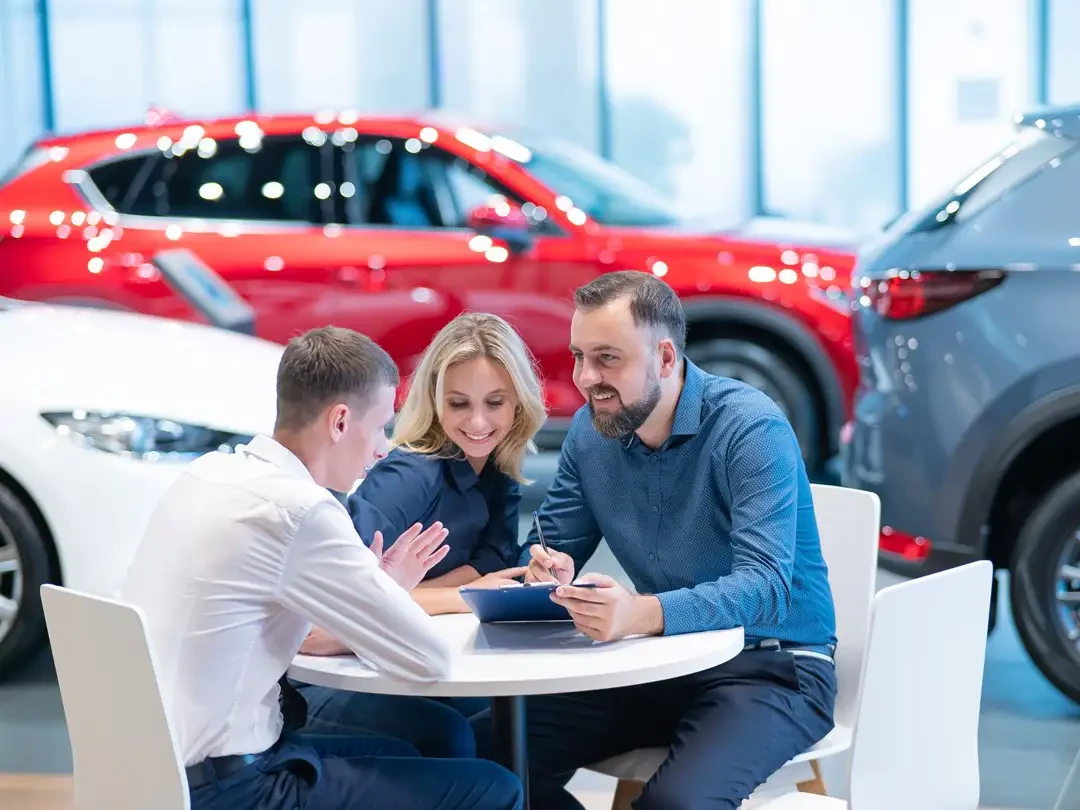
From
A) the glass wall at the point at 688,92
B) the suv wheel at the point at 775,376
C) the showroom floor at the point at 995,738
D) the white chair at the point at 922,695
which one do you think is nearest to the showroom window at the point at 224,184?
the suv wheel at the point at 775,376

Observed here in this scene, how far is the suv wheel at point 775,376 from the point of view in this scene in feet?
21.4

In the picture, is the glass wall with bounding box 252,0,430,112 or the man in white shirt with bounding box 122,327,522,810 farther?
the glass wall with bounding box 252,0,430,112

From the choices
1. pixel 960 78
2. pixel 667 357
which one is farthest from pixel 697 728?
pixel 960 78

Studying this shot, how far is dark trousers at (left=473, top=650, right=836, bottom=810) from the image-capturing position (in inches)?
101

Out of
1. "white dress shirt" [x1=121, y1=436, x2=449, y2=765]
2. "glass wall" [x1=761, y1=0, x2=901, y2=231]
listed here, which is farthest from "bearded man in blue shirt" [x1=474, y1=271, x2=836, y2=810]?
"glass wall" [x1=761, y1=0, x2=901, y2=231]

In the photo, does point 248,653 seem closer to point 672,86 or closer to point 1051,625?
point 1051,625

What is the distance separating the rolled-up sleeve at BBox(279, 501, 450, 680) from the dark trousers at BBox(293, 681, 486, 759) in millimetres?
558

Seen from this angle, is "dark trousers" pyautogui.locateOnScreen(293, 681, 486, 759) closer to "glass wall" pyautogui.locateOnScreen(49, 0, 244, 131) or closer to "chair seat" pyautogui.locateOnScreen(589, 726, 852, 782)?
"chair seat" pyautogui.locateOnScreen(589, 726, 852, 782)

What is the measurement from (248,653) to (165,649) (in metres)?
0.12

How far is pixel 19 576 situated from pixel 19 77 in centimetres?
973

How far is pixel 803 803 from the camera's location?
2.58 metres

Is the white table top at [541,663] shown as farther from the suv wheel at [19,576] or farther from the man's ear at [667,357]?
the suv wheel at [19,576]

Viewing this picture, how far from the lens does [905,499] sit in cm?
406

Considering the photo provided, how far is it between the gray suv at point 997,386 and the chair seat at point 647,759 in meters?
1.33
